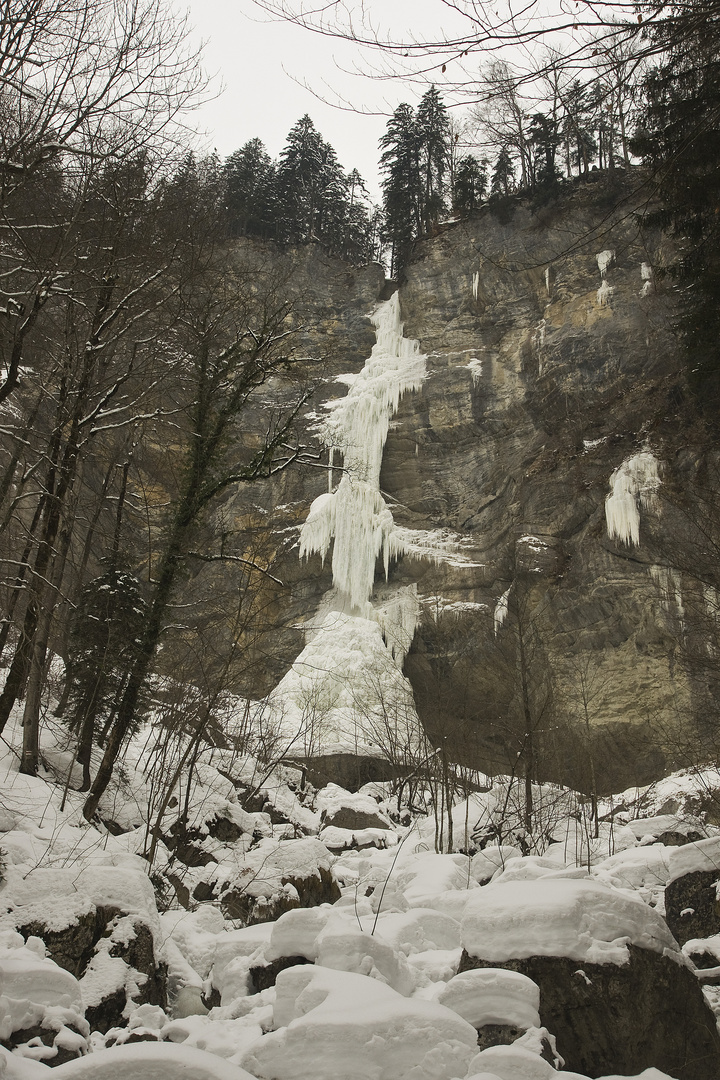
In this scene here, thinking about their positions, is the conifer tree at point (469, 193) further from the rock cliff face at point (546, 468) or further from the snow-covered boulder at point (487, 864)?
the snow-covered boulder at point (487, 864)

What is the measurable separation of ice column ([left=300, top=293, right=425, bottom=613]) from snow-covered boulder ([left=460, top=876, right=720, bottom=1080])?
1898cm

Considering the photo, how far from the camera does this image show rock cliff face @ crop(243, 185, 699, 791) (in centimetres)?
2081

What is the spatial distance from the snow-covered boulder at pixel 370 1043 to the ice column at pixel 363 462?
19.7 meters

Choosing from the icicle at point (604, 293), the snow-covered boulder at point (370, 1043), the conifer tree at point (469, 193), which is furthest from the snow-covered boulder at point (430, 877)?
the conifer tree at point (469, 193)

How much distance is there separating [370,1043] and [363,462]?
880 inches

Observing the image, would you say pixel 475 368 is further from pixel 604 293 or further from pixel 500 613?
pixel 500 613

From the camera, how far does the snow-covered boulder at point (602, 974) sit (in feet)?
12.3

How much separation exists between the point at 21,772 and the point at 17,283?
16.4ft

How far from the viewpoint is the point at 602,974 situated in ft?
12.6

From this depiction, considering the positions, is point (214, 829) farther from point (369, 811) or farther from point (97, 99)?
point (97, 99)

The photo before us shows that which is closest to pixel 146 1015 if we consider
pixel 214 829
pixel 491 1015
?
pixel 491 1015

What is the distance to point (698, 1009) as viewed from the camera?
403cm

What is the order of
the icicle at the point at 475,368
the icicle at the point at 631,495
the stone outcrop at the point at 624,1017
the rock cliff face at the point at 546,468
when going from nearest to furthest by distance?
the stone outcrop at the point at 624,1017 < the rock cliff face at the point at 546,468 < the icicle at the point at 631,495 < the icicle at the point at 475,368

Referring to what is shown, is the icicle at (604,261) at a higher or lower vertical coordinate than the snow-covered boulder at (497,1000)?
higher
